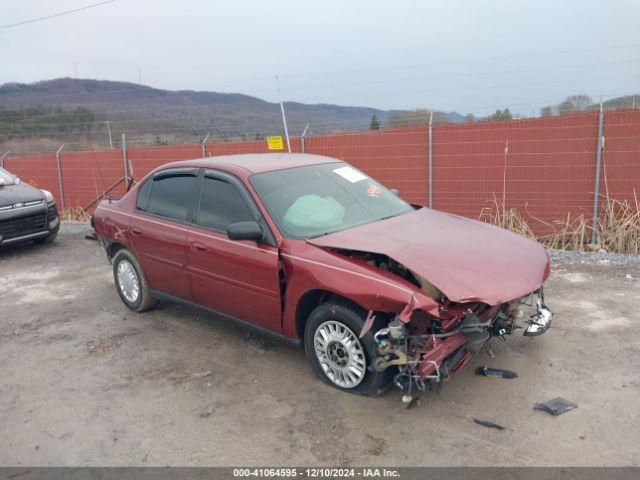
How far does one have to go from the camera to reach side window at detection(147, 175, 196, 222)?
494cm

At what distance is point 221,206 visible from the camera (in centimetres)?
459

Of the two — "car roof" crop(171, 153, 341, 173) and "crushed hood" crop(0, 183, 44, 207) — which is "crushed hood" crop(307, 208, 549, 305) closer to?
"car roof" crop(171, 153, 341, 173)

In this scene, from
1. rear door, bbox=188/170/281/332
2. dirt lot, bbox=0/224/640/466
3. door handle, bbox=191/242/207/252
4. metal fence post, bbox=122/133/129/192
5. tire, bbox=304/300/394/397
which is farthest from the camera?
metal fence post, bbox=122/133/129/192

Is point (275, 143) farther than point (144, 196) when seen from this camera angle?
Yes

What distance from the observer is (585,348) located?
4406 mm

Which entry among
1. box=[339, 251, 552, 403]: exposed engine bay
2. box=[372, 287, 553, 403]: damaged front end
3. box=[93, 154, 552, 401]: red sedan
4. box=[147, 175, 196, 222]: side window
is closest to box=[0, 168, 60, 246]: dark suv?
box=[93, 154, 552, 401]: red sedan

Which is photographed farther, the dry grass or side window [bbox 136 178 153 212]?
the dry grass

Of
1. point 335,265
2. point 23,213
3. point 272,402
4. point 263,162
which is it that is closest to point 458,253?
point 335,265

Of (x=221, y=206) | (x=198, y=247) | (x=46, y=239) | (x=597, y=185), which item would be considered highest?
Answer: (x=221, y=206)

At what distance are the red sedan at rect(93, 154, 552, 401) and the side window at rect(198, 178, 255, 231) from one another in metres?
0.01

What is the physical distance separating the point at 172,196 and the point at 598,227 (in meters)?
6.42

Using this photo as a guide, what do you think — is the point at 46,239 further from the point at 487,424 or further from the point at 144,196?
the point at 487,424

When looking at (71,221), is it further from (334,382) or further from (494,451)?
(494,451)

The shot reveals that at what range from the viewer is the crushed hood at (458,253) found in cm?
339
